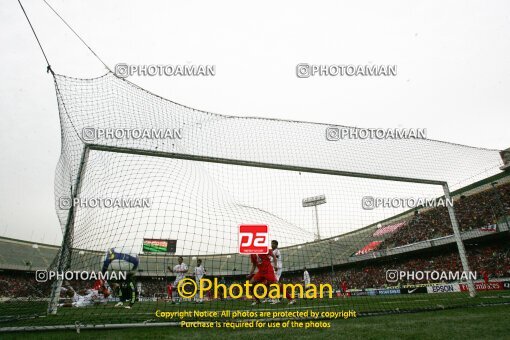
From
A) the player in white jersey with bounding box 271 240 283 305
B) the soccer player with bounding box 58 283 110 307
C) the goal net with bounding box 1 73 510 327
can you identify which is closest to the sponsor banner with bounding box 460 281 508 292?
the goal net with bounding box 1 73 510 327

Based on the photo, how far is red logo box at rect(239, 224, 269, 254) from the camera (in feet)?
22.5

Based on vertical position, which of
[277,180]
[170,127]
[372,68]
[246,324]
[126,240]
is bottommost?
[246,324]

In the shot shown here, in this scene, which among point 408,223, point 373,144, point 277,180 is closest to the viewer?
point 277,180

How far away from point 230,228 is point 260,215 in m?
1.34

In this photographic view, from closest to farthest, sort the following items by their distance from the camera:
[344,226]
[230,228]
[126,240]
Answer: [126,240]
[230,228]
[344,226]

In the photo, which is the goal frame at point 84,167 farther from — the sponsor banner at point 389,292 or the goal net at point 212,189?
the sponsor banner at point 389,292

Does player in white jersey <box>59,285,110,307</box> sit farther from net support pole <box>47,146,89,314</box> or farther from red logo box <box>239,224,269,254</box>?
red logo box <box>239,224,269,254</box>

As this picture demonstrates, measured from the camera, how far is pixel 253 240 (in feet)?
22.9

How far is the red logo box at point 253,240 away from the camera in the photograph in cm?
685

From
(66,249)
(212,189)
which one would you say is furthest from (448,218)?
(66,249)

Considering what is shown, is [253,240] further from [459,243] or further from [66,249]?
[459,243]

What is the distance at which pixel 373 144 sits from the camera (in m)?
10.9

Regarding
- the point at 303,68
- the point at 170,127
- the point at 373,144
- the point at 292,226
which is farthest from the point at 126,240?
the point at 373,144

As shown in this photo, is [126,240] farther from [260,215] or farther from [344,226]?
[344,226]
